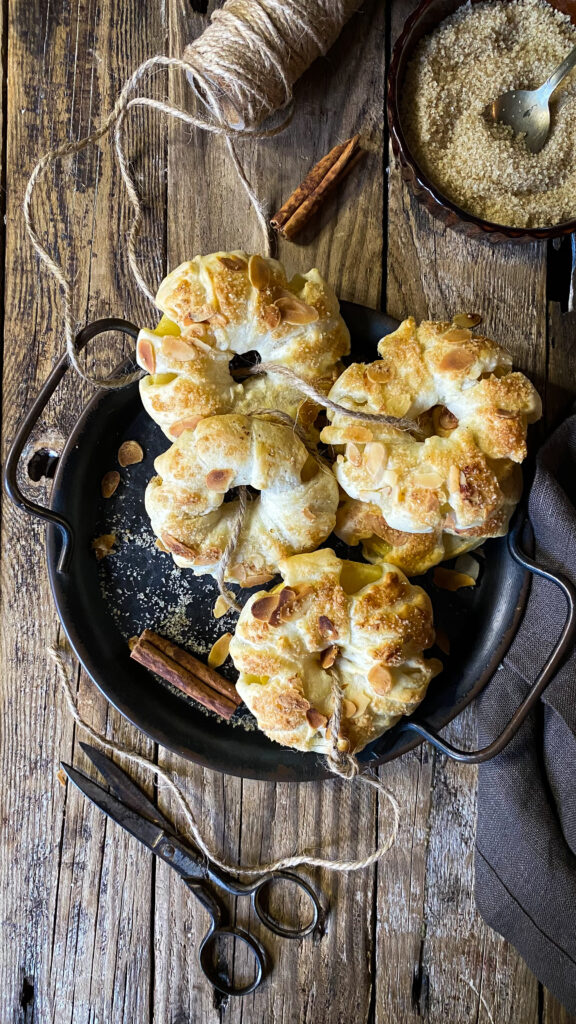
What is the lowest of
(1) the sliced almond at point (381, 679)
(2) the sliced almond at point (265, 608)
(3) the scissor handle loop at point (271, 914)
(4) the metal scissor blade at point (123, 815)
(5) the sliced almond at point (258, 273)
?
(3) the scissor handle loop at point (271, 914)

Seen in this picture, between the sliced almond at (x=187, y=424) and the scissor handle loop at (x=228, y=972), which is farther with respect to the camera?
the scissor handle loop at (x=228, y=972)

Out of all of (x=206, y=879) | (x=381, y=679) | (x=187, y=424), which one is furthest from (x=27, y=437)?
(x=206, y=879)

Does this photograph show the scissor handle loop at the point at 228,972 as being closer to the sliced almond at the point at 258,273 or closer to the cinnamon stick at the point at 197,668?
the cinnamon stick at the point at 197,668

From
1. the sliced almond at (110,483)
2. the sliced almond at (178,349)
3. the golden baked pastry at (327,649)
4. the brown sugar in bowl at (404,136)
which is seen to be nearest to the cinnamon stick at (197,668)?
the golden baked pastry at (327,649)

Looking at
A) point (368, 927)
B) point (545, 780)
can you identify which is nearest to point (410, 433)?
→ point (545, 780)

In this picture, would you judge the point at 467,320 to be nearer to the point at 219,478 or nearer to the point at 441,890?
the point at 219,478

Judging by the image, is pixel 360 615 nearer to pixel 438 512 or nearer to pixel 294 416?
pixel 438 512

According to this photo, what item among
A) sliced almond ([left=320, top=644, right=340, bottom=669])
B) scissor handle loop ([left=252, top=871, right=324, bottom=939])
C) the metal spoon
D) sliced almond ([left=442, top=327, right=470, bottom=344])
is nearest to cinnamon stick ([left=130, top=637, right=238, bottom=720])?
sliced almond ([left=320, top=644, right=340, bottom=669])
